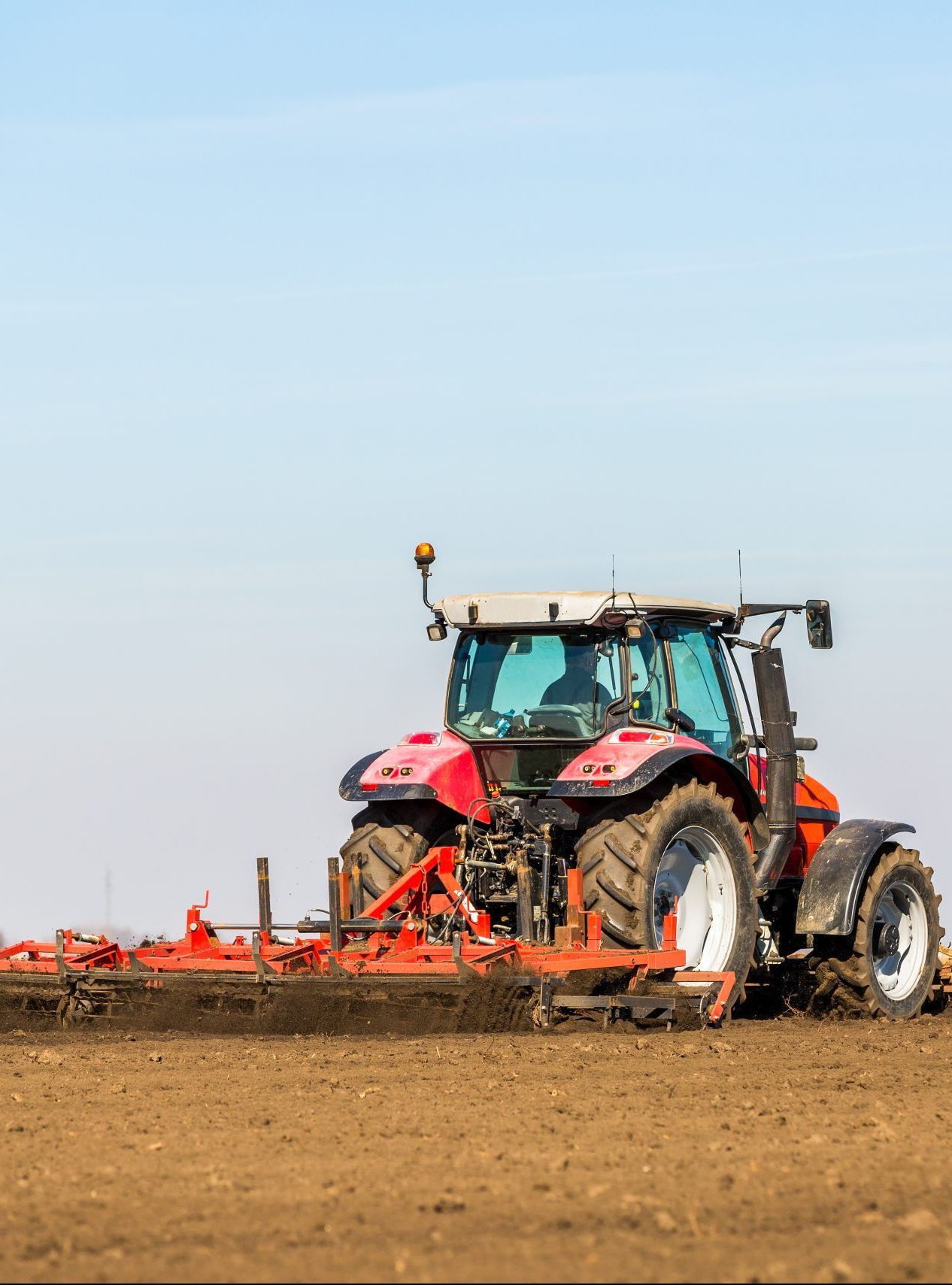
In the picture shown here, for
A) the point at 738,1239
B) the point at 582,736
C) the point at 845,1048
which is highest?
the point at 582,736

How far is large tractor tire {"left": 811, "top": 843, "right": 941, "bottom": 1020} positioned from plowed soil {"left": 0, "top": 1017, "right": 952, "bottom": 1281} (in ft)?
5.62

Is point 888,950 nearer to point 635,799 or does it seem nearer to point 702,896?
point 702,896

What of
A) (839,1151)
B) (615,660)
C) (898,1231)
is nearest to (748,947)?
(615,660)

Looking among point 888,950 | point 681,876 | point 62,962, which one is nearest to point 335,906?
point 62,962

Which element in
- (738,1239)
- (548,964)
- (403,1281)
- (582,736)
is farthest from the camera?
(582,736)

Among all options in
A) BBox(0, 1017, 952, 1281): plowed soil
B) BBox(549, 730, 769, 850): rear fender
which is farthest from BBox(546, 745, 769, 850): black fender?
BBox(0, 1017, 952, 1281): plowed soil

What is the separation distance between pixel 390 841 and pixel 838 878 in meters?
2.80

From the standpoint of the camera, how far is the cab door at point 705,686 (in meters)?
11.4

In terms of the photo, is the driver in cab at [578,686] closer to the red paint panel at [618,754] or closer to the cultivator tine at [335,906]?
the red paint panel at [618,754]

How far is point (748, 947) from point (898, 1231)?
19.1 ft

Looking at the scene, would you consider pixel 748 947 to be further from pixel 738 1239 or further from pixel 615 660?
pixel 738 1239

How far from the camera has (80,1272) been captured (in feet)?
15.8

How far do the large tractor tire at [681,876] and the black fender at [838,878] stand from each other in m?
0.42

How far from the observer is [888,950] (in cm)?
1193
